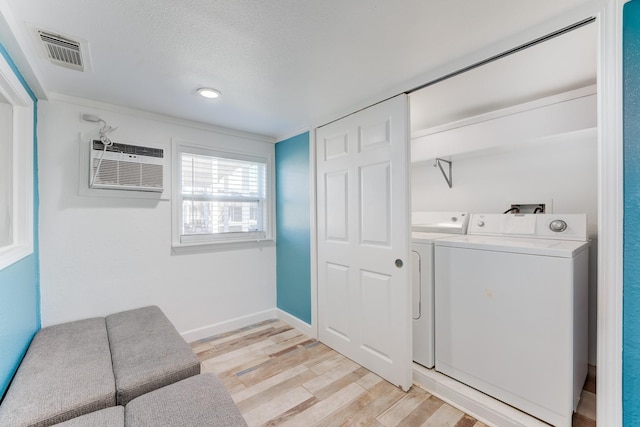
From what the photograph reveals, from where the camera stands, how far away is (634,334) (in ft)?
3.65

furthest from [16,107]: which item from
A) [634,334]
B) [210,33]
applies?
[634,334]

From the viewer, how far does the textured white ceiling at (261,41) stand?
1.22 meters

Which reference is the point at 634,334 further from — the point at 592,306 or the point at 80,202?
the point at 80,202

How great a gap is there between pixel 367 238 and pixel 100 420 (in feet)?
5.95

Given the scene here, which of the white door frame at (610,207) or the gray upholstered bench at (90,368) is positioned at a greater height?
the white door frame at (610,207)

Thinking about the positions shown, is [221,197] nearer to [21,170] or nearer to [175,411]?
[21,170]

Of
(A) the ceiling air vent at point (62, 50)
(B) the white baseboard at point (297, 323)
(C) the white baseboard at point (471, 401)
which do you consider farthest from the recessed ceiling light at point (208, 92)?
(C) the white baseboard at point (471, 401)

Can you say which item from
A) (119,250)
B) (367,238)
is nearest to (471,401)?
(367,238)

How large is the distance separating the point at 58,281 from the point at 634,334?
3.42 m

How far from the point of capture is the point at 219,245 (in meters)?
2.91

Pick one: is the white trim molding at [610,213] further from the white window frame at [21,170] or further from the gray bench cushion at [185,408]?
the white window frame at [21,170]

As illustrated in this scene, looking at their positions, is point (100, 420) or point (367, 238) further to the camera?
point (367, 238)

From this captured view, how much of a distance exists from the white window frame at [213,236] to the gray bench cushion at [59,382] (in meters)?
1.06

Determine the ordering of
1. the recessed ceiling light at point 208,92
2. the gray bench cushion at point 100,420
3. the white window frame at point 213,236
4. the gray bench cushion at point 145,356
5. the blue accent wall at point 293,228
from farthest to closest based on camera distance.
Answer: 1. the blue accent wall at point 293,228
2. the white window frame at point 213,236
3. the recessed ceiling light at point 208,92
4. the gray bench cushion at point 145,356
5. the gray bench cushion at point 100,420
